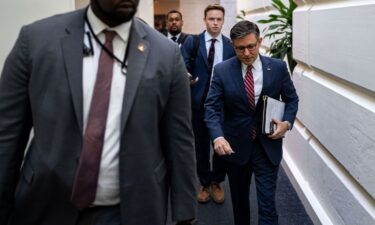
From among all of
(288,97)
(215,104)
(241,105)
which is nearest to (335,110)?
(288,97)

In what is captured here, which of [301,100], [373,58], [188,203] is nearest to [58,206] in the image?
[188,203]

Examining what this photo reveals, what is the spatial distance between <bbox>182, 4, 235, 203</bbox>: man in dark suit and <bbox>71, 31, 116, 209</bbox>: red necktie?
311cm

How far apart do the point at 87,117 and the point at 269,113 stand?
188 centimetres

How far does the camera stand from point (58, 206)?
79.4 inches

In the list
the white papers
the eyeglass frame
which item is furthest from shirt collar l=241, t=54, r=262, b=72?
the white papers

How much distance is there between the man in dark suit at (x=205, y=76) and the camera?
16.8ft

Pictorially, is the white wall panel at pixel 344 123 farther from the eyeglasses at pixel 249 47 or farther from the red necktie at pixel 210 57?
the red necktie at pixel 210 57

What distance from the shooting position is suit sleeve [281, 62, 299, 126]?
369 cm

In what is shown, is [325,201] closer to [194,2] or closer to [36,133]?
[36,133]

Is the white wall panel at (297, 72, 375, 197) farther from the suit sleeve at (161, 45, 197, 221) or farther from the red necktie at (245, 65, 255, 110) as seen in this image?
the suit sleeve at (161, 45, 197, 221)

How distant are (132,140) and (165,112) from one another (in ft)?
0.74

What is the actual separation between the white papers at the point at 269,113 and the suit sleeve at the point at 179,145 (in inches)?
55.2

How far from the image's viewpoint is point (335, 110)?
13.2 ft

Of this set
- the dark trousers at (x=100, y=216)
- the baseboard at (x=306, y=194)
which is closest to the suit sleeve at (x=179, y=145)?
the dark trousers at (x=100, y=216)
